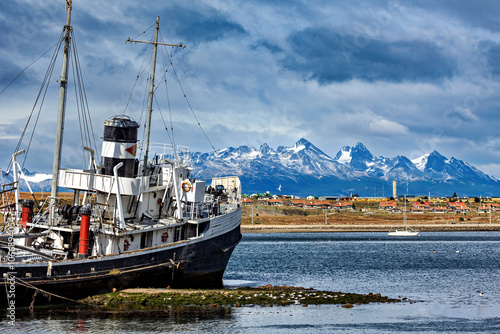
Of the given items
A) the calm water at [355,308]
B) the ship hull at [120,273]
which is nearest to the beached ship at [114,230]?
the ship hull at [120,273]

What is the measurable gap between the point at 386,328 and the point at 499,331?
576cm

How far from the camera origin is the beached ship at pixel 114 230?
34.6 meters

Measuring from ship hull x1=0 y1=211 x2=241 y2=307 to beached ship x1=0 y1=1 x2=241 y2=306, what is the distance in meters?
Result: 0.06

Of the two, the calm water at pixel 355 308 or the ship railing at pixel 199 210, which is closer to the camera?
the calm water at pixel 355 308

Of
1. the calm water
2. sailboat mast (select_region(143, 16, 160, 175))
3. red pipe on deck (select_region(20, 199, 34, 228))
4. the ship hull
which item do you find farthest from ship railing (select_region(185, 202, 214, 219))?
red pipe on deck (select_region(20, 199, 34, 228))

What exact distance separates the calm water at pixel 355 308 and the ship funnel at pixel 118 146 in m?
10.1

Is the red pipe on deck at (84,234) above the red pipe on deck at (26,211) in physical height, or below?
below

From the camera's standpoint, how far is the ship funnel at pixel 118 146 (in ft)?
130

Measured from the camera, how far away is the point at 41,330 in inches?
1208

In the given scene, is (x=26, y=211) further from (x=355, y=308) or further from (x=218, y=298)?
(x=355, y=308)

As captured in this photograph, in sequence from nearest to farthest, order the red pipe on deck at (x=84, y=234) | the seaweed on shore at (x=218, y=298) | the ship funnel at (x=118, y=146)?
the red pipe on deck at (x=84, y=234) < the seaweed on shore at (x=218, y=298) < the ship funnel at (x=118, y=146)

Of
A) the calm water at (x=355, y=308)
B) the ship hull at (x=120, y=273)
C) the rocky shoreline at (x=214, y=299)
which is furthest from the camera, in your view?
the rocky shoreline at (x=214, y=299)

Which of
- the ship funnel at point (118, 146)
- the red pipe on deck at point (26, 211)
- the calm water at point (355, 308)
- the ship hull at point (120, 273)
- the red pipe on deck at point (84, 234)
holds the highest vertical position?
the ship funnel at point (118, 146)

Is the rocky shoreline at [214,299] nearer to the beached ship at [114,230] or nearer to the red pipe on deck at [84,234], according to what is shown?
the beached ship at [114,230]
